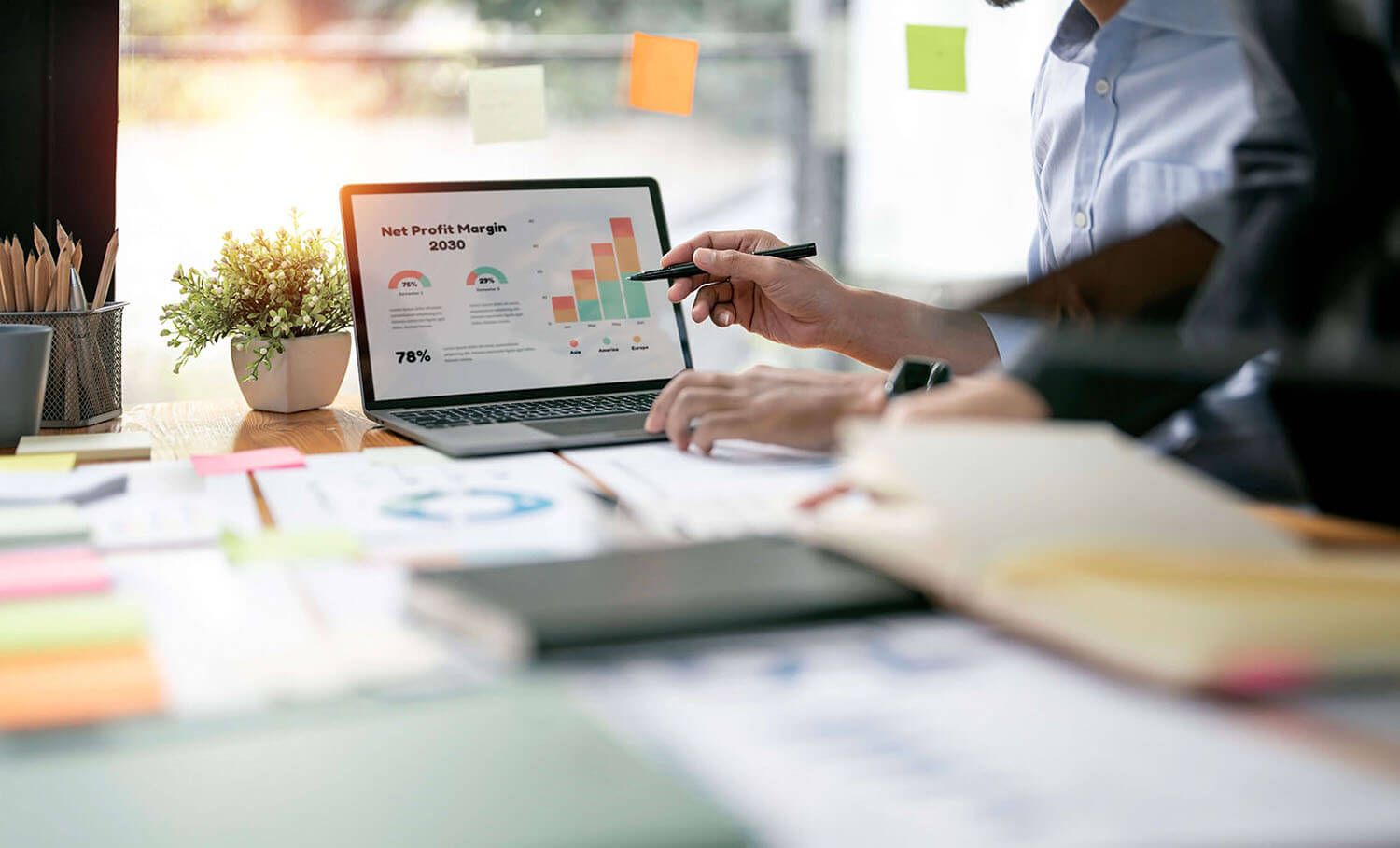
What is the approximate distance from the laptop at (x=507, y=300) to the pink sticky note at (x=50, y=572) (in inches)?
20.5

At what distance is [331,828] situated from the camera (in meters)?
0.32

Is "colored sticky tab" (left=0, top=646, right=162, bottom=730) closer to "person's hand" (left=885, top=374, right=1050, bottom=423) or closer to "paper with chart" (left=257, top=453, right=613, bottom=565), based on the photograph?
"paper with chart" (left=257, top=453, right=613, bottom=565)

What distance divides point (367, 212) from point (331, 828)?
1.01 m

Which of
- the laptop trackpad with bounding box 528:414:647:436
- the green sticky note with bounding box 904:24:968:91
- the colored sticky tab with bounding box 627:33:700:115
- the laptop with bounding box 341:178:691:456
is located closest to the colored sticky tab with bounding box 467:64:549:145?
the colored sticky tab with bounding box 627:33:700:115

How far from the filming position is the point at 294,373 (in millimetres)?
1255

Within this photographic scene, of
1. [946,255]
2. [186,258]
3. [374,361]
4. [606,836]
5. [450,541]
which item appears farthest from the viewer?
[946,255]

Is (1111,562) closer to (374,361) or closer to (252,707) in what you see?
(252,707)

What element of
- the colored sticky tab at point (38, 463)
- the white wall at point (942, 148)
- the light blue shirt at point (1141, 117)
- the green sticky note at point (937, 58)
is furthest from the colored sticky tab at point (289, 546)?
the white wall at point (942, 148)

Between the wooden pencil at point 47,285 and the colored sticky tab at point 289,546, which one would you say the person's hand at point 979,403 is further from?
the wooden pencil at point 47,285

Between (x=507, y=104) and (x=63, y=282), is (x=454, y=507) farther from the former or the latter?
(x=507, y=104)

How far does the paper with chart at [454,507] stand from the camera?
646mm

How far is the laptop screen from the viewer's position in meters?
1.22

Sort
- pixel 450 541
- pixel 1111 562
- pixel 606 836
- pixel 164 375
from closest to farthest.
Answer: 1. pixel 606 836
2. pixel 1111 562
3. pixel 450 541
4. pixel 164 375

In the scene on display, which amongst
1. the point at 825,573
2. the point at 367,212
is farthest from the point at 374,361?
the point at 825,573
